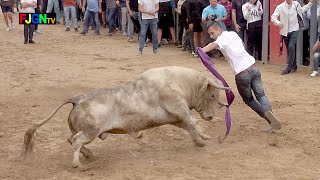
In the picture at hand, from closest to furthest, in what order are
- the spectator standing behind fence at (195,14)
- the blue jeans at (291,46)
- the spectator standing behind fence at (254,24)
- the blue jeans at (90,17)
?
the blue jeans at (291,46)
the spectator standing behind fence at (254,24)
the spectator standing behind fence at (195,14)
the blue jeans at (90,17)

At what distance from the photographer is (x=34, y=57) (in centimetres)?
1719

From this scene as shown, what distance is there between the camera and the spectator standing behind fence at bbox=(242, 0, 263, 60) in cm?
1505

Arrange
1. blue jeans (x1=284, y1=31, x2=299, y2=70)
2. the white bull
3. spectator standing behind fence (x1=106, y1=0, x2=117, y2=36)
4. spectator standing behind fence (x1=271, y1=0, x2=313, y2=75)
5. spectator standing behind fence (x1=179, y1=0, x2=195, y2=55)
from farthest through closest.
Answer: spectator standing behind fence (x1=106, y1=0, x2=117, y2=36)
spectator standing behind fence (x1=179, y1=0, x2=195, y2=55)
blue jeans (x1=284, y1=31, x2=299, y2=70)
spectator standing behind fence (x1=271, y1=0, x2=313, y2=75)
the white bull

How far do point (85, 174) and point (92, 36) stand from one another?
1512 cm

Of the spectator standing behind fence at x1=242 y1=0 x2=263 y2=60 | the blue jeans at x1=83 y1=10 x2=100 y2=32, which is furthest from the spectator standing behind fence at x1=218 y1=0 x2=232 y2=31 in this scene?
the blue jeans at x1=83 y1=10 x2=100 y2=32

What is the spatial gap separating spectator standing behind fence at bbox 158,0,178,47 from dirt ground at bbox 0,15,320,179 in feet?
9.50

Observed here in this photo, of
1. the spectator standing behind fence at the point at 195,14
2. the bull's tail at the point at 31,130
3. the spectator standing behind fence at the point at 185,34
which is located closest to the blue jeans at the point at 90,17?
the spectator standing behind fence at the point at 185,34

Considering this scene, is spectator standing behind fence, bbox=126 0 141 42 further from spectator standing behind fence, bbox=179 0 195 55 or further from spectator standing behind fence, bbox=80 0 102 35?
spectator standing behind fence, bbox=179 0 195 55

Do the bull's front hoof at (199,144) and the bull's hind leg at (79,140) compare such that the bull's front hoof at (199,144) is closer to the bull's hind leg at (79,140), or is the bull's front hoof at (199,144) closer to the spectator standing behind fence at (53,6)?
the bull's hind leg at (79,140)

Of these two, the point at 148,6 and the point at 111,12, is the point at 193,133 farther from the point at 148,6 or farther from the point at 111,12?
the point at 111,12

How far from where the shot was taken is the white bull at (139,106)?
755 cm

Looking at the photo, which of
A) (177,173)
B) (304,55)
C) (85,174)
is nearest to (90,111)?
(85,174)

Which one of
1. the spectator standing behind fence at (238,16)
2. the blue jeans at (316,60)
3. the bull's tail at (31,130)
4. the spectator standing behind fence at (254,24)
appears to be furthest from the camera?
the spectator standing behind fence at (238,16)

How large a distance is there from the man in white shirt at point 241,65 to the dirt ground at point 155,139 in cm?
37
